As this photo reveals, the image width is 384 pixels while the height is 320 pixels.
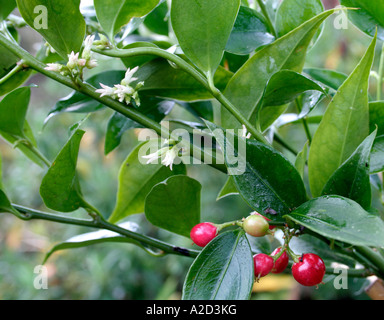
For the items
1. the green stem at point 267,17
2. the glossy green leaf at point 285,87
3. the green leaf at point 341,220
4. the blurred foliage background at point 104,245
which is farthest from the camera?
the blurred foliage background at point 104,245

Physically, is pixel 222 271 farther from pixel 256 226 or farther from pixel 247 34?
pixel 247 34

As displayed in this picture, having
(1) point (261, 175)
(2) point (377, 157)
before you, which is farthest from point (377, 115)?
(1) point (261, 175)

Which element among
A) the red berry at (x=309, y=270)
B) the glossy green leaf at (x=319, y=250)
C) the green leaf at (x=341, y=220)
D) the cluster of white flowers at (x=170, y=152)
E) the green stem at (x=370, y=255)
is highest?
the cluster of white flowers at (x=170, y=152)

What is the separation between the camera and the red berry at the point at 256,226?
13.0 inches

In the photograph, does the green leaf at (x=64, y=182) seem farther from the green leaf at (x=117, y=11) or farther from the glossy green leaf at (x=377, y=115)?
the glossy green leaf at (x=377, y=115)

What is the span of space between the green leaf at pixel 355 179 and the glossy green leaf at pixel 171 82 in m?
0.17

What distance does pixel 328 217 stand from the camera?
0.30 m

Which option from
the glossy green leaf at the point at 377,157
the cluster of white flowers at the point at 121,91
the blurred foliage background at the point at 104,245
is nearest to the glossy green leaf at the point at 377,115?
the glossy green leaf at the point at 377,157

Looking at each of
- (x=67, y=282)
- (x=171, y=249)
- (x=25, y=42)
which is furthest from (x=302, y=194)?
(x=25, y=42)

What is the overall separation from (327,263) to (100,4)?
1.31 ft

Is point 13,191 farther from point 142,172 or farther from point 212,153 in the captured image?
point 212,153

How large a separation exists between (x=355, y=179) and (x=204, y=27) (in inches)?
7.0

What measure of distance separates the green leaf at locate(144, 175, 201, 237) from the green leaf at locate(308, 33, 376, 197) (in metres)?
0.12

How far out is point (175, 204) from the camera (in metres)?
0.43
